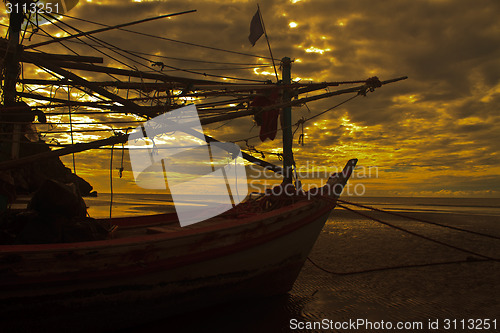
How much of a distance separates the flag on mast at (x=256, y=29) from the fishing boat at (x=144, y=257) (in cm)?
217

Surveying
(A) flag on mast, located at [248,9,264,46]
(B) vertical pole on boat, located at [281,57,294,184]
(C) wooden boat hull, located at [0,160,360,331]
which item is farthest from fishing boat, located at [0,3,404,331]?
(A) flag on mast, located at [248,9,264,46]

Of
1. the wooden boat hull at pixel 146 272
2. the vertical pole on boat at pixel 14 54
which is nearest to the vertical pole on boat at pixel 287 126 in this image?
the wooden boat hull at pixel 146 272

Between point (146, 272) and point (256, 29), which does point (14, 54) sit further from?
point (146, 272)

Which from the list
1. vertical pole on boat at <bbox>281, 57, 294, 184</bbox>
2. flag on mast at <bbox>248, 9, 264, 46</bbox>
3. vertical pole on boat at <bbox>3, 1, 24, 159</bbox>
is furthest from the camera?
flag on mast at <bbox>248, 9, 264, 46</bbox>

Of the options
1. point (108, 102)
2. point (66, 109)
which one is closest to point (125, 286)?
point (108, 102)

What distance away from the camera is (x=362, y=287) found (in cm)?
691

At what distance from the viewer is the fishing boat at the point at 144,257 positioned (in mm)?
4073

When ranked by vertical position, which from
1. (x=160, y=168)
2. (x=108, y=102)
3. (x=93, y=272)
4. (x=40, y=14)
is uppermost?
(x=40, y=14)

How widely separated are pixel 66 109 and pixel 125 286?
6.39m

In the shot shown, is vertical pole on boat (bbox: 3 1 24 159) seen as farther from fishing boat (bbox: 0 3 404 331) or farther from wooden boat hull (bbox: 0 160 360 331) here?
wooden boat hull (bbox: 0 160 360 331)

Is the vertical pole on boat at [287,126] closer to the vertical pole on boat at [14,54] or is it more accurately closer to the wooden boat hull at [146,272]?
the wooden boat hull at [146,272]

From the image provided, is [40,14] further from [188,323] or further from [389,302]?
[389,302]

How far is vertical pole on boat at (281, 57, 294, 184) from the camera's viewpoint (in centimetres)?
866

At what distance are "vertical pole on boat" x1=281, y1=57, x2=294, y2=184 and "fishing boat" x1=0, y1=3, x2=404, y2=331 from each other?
2.86ft
